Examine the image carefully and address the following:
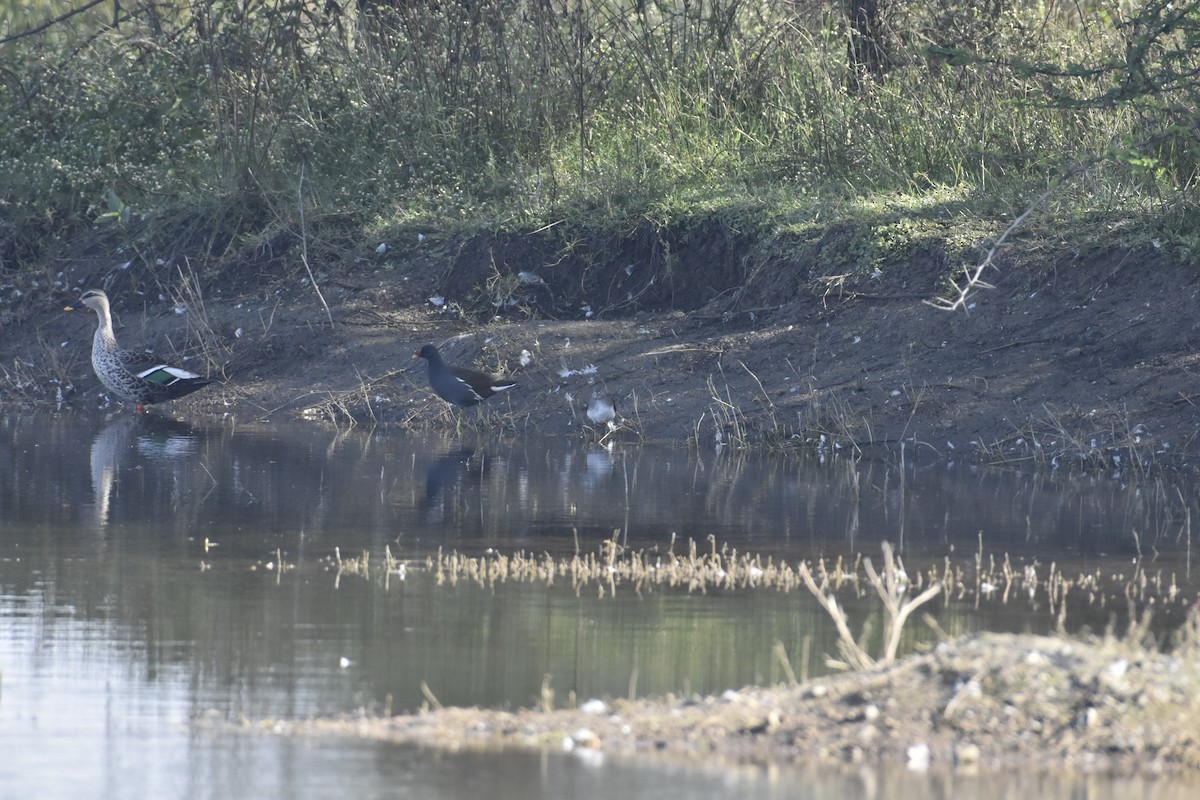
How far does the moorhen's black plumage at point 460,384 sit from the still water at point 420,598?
118 cm

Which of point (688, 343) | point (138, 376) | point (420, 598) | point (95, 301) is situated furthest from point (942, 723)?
point (95, 301)

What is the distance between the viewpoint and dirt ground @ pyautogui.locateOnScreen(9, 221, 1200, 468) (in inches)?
541

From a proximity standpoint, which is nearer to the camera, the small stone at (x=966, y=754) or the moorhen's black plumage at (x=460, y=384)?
the small stone at (x=966, y=754)

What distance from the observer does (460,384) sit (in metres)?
15.0

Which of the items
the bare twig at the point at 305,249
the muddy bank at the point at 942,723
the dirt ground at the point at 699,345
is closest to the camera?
the muddy bank at the point at 942,723

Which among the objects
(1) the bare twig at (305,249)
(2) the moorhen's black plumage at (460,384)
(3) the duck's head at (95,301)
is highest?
(1) the bare twig at (305,249)

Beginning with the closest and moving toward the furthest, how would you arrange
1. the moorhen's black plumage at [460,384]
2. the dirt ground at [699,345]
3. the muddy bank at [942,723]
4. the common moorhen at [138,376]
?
the muddy bank at [942,723] < the dirt ground at [699,345] < the moorhen's black plumage at [460,384] < the common moorhen at [138,376]

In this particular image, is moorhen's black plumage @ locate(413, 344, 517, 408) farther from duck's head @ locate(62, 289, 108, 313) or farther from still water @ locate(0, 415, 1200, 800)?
duck's head @ locate(62, 289, 108, 313)

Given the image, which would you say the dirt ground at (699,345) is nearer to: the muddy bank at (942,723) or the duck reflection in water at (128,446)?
the duck reflection in water at (128,446)

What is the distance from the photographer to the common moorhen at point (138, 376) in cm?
1636

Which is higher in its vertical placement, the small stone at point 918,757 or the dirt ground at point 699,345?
the dirt ground at point 699,345

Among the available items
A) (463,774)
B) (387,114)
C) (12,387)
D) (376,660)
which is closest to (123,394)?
(12,387)

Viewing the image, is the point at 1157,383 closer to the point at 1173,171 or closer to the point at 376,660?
the point at 1173,171

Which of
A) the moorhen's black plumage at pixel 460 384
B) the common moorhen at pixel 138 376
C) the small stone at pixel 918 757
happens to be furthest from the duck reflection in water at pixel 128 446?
the small stone at pixel 918 757
